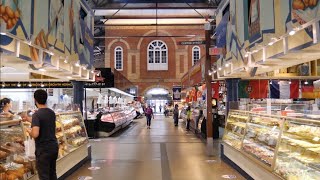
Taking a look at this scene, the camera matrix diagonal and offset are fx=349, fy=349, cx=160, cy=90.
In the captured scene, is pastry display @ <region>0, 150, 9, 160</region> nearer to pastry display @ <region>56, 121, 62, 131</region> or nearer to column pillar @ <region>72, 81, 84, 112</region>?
pastry display @ <region>56, 121, 62, 131</region>

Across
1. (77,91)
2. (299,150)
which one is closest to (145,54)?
(77,91)

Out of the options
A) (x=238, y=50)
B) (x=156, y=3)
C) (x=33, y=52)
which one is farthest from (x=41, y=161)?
(x=156, y=3)

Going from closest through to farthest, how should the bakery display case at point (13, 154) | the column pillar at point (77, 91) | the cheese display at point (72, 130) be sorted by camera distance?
1. the bakery display case at point (13, 154)
2. the cheese display at point (72, 130)
3. the column pillar at point (77, 91)

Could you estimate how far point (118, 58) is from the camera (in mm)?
38438

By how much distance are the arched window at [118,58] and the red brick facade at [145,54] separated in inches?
13.4

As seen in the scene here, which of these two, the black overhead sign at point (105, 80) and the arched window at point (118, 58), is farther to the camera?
the arched window at point (118, 58)

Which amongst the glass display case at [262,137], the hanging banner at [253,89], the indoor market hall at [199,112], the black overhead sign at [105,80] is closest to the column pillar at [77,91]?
the indoor market hall at [199,112]

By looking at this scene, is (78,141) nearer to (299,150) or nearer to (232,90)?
(232,90)

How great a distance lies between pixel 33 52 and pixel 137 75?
32283 millimetres

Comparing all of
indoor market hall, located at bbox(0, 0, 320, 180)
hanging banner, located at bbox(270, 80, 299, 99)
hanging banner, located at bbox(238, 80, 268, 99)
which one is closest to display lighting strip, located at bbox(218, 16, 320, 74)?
indoor market hall, located at bbox(0, 0, 320, 180)

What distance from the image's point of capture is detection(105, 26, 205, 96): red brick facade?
3772 cm

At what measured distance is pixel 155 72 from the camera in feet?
127

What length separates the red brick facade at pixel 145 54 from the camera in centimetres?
3772

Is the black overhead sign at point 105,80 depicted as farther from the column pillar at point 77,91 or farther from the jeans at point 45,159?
the jeans at point 45,159
